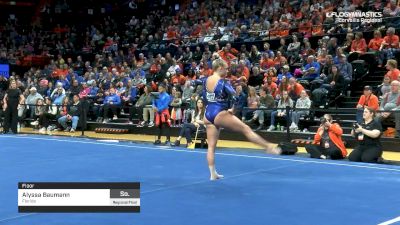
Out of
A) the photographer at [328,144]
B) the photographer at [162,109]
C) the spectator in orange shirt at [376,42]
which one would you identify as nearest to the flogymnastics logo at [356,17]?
the spectator in orange shirt at [376,42]

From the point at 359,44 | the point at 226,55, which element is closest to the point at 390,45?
the point at 359,44

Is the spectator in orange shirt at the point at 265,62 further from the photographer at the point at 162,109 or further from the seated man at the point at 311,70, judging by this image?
the photographer at the point at 162,109

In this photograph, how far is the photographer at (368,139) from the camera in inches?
401

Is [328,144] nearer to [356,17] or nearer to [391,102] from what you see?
[391,102]

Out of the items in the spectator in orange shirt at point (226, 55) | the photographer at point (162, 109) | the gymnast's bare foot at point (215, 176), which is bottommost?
the gymnast's bare foot at point (215, 176)

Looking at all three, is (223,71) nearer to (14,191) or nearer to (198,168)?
(198,168)

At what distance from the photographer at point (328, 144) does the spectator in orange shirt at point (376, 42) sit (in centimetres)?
559

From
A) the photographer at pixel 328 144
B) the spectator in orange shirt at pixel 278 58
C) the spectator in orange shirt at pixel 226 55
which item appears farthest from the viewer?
the spectator in orange shirt at pixel 226 55

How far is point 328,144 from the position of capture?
1123 cm

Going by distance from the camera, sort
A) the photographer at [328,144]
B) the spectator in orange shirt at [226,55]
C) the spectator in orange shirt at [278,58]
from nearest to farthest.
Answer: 1. the photographer at [328,144]
2. the spectator in orange shirt at [278,58]
3. the spectator in orange shirt at [226,55]

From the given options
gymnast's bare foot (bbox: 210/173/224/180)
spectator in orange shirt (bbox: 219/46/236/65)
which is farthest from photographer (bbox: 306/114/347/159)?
spectator in orange shirt (bbox: 219/46/236/65)

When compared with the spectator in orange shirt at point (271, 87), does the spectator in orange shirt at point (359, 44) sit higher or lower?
higher

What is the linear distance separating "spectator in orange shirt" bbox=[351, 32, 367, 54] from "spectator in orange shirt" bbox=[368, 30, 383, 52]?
198 millimetres

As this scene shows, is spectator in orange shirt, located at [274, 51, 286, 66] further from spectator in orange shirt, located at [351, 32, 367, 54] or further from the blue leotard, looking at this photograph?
the blue leotard
